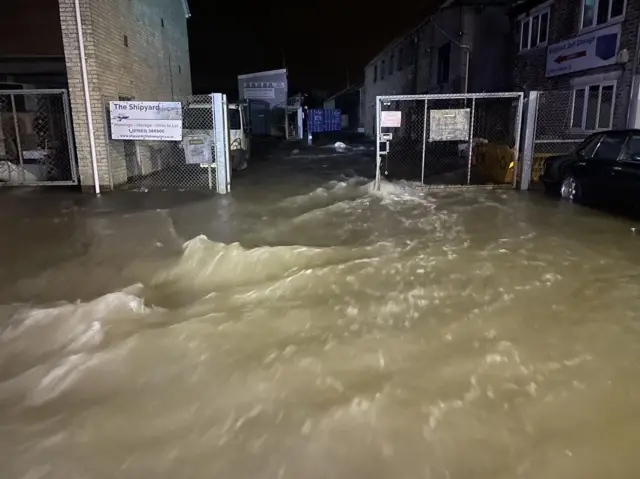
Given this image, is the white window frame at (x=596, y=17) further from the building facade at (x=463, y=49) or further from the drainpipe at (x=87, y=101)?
the drainpipe at (x=87, y=101)

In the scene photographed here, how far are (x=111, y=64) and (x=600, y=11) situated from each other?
43.0 feet

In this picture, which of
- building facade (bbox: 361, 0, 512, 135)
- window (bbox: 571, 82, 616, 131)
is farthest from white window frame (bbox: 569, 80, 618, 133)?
building facade (bbox: 361, 0, 512, 135)

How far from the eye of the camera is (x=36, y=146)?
14.3 metres

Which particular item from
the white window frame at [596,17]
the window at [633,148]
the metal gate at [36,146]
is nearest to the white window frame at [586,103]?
the white window frame at [596,17]

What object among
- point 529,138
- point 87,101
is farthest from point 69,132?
Result: point 529,138

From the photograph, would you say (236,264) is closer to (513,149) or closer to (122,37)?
(513,149)

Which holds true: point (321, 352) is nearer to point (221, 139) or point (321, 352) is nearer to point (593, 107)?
point (221, 139)

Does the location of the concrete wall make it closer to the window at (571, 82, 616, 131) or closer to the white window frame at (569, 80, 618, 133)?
the white window frame at (569, 80, 618, 133)

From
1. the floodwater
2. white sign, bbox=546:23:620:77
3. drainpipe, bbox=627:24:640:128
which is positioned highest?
white sign, bbox=546:23:620:77

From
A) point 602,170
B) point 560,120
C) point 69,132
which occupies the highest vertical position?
point 560,120

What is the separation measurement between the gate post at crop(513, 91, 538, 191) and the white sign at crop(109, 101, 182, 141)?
8037 millimetres

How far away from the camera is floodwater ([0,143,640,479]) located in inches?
127

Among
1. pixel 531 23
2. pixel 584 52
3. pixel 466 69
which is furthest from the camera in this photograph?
pixel 466 69

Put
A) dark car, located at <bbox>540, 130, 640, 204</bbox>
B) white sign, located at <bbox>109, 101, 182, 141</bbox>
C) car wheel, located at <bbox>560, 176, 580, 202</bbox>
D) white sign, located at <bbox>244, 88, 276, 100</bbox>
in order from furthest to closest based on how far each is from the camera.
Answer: white sign, located at <bbox>244, 88, 276, 100</bbox>
white sign, located at <bbox>109, 101, 182, 141</bbox>
car wheel, located at <bbox>560, 176, 580, 202</bbox>
dark car, located at <bbox>540, 130, 640, 204</bbox>
